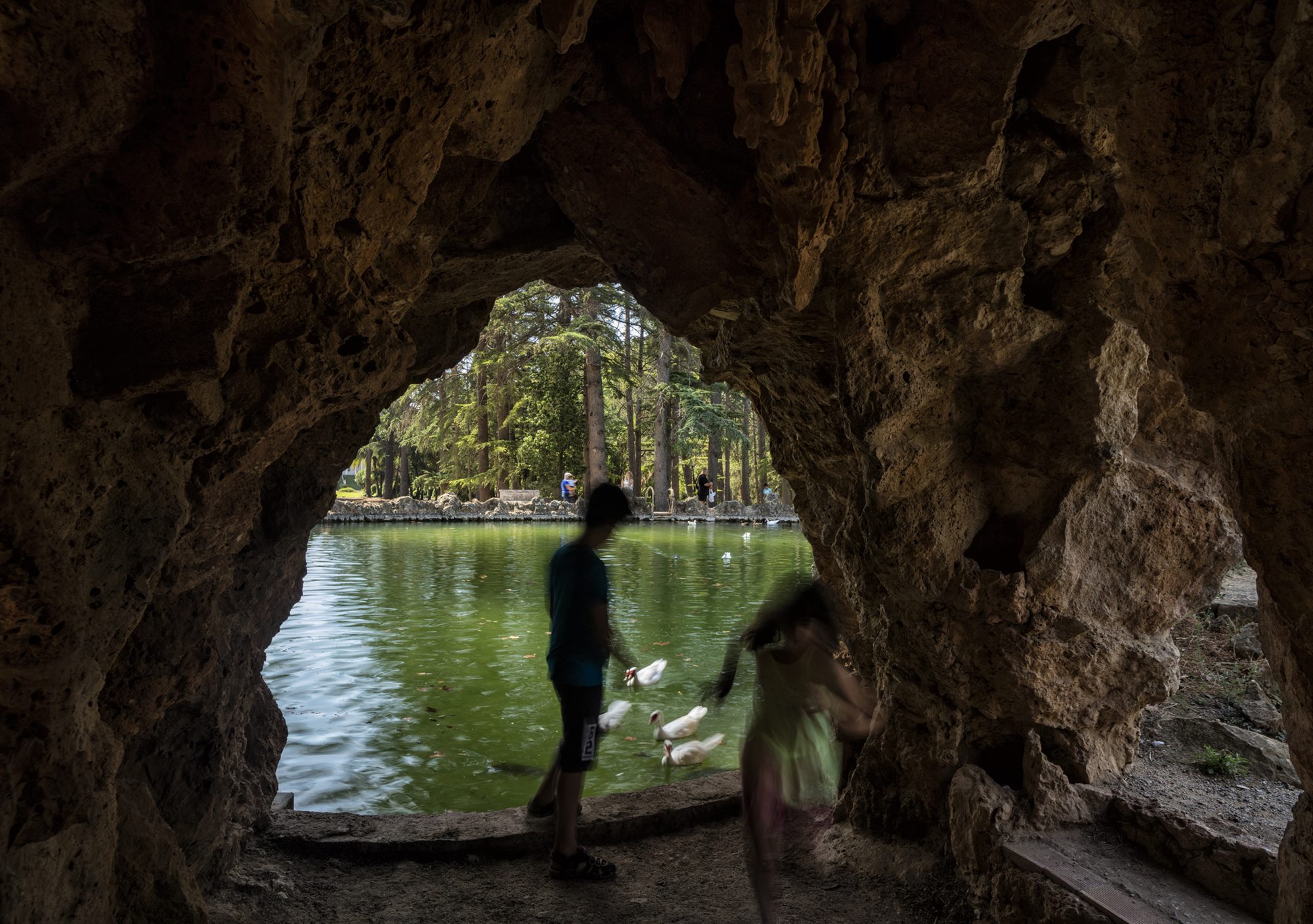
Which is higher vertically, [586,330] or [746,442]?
[586,330]

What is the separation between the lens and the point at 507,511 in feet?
98.5

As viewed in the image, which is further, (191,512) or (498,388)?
(498,388)

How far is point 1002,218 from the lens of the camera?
3521 millimetres

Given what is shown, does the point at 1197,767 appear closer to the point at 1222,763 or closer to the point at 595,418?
the point at 1222,763

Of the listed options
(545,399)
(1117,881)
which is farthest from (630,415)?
(1117,881)

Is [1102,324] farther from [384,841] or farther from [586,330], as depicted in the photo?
[586,330]

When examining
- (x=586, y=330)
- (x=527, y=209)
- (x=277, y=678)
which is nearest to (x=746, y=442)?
(x=586, y=330)

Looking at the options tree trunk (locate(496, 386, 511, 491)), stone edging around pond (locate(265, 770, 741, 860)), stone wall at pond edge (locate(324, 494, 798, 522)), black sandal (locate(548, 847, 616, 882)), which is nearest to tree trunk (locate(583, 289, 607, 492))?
stone wall at pond edge (locate(324, 494, 798, 522))

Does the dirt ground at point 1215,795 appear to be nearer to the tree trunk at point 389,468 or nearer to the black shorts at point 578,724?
the black shorts at point 578,724

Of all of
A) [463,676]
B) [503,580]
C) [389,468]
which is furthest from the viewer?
[389,468]

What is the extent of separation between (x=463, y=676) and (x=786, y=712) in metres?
5.96

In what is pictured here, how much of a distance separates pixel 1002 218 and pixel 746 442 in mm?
26925

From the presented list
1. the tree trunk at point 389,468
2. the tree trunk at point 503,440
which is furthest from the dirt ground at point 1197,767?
the tree trunk at point 389,468

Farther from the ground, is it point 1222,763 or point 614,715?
point 1222,763
